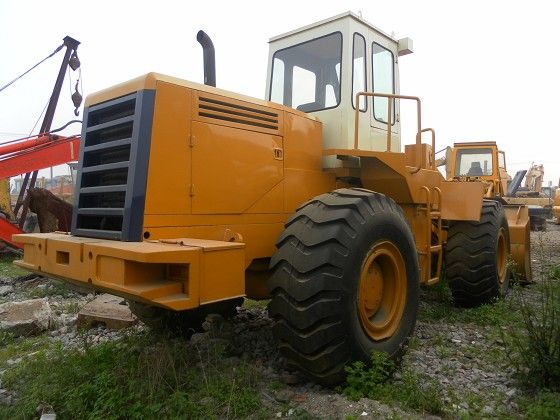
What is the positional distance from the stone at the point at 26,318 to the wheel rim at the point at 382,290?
3.70m

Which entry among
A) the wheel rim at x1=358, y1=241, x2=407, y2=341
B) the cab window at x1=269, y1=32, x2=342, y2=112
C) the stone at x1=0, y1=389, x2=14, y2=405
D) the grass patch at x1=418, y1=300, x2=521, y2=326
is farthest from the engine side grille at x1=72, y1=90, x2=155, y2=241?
the grass patch at x1=418, y1=300, x2=521, y2=326

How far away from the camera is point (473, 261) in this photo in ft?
18.1

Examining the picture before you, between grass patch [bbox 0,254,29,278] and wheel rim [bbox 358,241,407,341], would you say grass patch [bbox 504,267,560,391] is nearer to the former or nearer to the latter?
wheel rim [bbox 358,241,407,341]

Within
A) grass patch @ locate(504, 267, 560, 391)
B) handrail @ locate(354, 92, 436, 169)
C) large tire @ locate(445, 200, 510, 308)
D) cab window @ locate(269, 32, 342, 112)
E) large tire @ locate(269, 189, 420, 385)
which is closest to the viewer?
large tire @ locate(269, 189, 420, 385)

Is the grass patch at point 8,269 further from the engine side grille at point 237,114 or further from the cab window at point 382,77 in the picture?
the cab window at point 382,77

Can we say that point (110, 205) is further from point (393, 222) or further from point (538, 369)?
point (538, 369)

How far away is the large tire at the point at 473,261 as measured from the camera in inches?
217

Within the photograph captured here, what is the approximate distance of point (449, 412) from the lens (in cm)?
301

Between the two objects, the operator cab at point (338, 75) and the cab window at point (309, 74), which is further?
the cab window at point (309, 74)

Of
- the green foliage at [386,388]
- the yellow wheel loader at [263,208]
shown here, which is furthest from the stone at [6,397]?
the green foliage at [386,388]

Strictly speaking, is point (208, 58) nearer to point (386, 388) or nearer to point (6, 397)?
point (386, 388)

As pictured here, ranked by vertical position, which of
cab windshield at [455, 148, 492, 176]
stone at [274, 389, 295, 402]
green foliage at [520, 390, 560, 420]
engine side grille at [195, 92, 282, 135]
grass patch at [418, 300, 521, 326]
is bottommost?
stone at [274, 389, 295, 402]

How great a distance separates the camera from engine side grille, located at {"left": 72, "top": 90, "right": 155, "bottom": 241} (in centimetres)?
316

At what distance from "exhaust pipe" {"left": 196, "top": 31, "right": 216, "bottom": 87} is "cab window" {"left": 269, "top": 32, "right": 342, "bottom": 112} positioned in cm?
116
